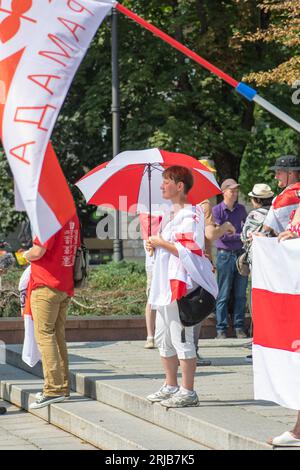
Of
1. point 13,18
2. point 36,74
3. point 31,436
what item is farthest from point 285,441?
point 13,18

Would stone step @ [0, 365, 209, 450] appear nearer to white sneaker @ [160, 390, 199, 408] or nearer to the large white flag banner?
white sneaker @ [160, 390, 199, 408]

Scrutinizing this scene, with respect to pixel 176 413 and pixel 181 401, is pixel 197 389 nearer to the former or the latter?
pixel 181 401

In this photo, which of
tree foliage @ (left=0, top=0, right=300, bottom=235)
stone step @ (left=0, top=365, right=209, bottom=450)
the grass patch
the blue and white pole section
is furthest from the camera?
tree foliage @ (left=0, top=0, right=300, bottom=235)

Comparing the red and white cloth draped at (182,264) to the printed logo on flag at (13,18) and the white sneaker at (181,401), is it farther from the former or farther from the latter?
the printed logo on flag at (13,18)

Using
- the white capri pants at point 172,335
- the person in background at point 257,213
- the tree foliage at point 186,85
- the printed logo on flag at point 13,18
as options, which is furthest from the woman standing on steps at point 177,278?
the tree foliage at point 186,85

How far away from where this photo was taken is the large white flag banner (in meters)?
6.73

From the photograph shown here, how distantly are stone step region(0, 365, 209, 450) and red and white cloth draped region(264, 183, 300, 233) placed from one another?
5.79 ft

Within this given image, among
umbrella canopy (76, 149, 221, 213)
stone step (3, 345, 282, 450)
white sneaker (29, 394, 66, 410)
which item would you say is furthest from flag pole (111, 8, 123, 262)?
white sneaker (29, 394, 66, 410)

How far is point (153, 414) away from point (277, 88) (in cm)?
1837

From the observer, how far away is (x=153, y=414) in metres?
8.50

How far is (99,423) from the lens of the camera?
8.40m
